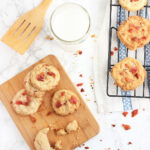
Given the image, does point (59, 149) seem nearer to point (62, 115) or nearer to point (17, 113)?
point (62, 115)

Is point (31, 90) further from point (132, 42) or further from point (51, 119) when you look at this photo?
point (132, 42)

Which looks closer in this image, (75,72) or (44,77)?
(44,77)

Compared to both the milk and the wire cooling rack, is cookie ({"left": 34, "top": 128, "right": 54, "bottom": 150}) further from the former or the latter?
the milk

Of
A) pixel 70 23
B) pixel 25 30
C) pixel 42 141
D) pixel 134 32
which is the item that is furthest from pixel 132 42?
pixel 42 141

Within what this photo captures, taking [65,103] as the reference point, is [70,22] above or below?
above

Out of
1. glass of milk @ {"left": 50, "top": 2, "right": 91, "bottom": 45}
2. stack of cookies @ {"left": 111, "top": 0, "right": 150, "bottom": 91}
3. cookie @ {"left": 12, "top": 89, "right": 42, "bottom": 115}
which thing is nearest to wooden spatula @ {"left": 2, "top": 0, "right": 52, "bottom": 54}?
glass of milk @ {"left": 50, "top": 2, "right": 91, "bottom": 45}

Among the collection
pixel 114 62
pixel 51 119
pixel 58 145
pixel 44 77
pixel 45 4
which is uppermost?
pixel 45 4

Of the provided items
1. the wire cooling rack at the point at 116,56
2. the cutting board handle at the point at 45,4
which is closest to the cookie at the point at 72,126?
the wire cooling rack at the point at 116,56
